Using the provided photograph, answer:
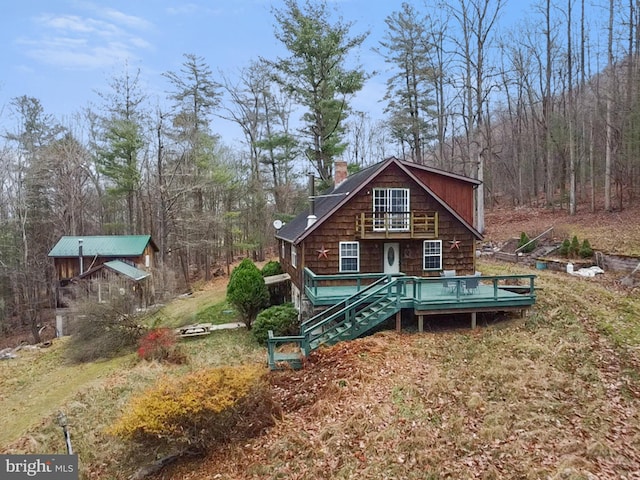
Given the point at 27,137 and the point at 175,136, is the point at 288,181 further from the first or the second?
the point at 27,137

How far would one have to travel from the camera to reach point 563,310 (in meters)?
11.7

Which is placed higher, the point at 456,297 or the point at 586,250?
the point at 586,250

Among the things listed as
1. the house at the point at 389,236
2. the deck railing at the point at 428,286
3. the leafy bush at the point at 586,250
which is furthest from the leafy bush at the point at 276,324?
the leafy bush at the point at 586,250

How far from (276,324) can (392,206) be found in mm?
6193

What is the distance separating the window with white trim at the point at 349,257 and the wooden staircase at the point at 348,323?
2.57 m

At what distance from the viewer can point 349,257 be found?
575 inches

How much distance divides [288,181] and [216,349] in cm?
2069

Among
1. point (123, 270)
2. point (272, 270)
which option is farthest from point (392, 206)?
point (123, 270)

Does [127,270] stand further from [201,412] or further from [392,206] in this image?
[201,412]

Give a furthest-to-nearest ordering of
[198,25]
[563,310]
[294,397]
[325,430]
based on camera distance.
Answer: [198,25], [563,310], [294,397], [325,430]

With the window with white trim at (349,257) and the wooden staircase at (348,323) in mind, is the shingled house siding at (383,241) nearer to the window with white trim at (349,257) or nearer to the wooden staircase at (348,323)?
the window with white trim at (349,257)

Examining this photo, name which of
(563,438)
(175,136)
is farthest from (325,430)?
(175,136)

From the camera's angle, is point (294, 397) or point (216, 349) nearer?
point (294, 397)

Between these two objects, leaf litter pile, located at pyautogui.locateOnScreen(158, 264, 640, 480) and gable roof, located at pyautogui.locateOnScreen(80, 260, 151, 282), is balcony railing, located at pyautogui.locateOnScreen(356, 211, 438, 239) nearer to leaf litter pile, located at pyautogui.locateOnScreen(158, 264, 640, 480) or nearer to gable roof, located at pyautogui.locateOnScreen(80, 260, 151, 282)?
leaf litter pile, located at pyautogui.locateOnScreen(158, 264, 640, 480)
